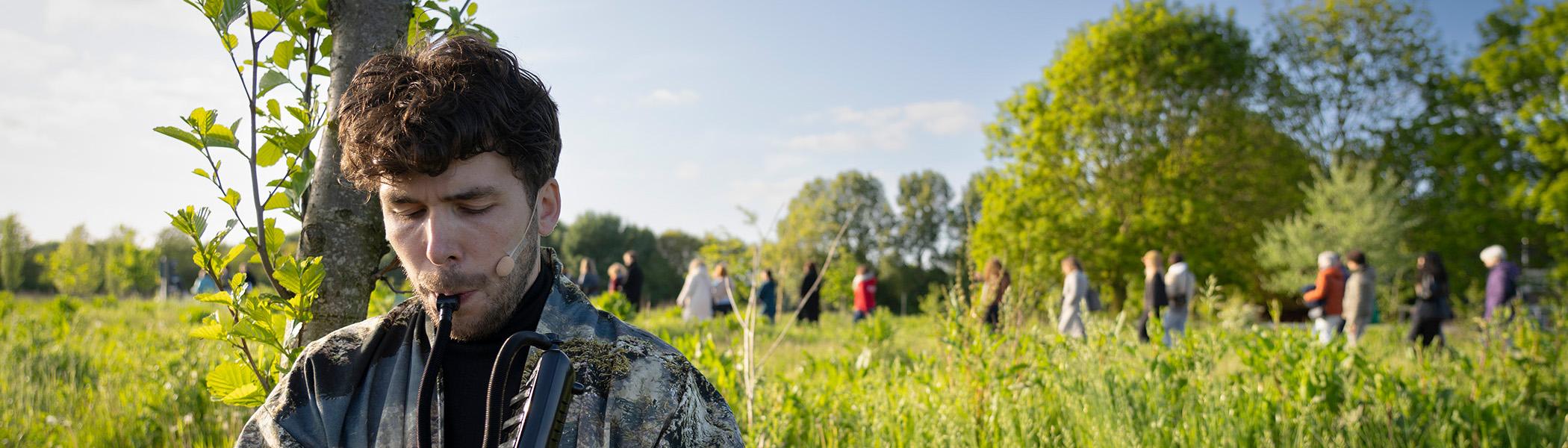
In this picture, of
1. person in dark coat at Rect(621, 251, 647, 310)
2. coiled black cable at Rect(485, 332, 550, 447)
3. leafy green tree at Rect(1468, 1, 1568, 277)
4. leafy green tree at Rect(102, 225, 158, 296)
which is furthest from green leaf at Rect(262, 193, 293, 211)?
leafy green tree at Rect(1468, 1, 1568, 277)

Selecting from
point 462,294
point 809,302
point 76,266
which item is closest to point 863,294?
point 809,302

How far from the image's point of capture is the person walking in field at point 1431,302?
9.46m

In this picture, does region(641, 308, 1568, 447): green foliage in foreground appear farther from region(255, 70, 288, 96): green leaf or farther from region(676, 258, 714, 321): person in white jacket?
region(676, 258, 714, 321): person in white jacket

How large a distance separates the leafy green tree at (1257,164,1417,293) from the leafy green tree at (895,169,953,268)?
85.1ft

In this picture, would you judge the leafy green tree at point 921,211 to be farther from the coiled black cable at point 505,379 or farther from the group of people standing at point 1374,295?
the coiled black cable at point 505,379

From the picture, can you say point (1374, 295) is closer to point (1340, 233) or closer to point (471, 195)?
point (471, 195)

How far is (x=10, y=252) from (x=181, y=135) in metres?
42.6

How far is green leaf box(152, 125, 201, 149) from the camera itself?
1.77 metres

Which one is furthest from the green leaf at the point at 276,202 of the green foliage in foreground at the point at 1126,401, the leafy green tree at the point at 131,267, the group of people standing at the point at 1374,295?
the leafy green tree at the point at 131,267

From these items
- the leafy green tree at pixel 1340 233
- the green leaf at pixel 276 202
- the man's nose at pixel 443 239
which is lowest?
the man's nose at pixel 443 239

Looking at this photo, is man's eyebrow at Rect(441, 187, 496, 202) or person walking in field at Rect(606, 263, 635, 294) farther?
person walking in field at Rect(606, 263, 635, 294)

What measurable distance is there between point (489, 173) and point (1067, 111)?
23544mm

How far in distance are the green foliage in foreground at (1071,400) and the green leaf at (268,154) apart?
6.16 feet

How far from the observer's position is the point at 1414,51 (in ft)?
93.7
